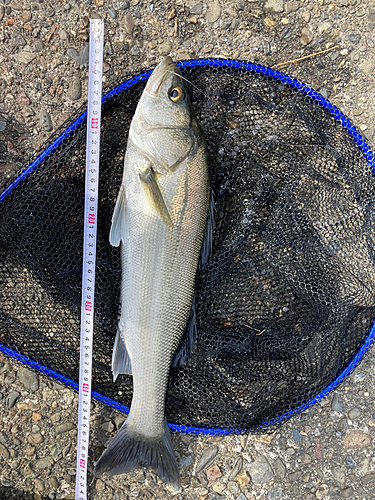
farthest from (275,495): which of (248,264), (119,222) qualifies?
(119,222)

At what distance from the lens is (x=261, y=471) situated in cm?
274

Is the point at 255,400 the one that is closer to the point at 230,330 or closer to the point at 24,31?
the point at 230,330

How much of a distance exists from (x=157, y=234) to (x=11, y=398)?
1.63 metres

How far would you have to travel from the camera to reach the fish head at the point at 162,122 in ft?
7.00

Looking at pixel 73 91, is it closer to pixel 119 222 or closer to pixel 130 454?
pixel 119 222

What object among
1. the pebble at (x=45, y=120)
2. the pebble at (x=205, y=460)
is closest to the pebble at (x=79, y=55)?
the pebble at (x=45, y=120)

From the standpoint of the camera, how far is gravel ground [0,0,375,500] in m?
2.60

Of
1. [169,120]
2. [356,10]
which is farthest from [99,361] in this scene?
[356,10]

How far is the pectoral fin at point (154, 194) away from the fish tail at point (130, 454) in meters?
1.25

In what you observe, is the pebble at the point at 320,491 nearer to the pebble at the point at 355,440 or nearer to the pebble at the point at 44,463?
the pebble at the point at 355,440

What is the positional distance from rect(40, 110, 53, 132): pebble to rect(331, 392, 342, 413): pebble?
279 cm

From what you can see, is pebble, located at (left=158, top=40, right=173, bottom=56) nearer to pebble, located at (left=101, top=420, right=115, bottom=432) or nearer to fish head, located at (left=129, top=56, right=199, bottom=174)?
fish head, located at (left=129, top=56, right=199, bottom=174)

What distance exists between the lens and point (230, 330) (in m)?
2.41

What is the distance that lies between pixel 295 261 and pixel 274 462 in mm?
1521
